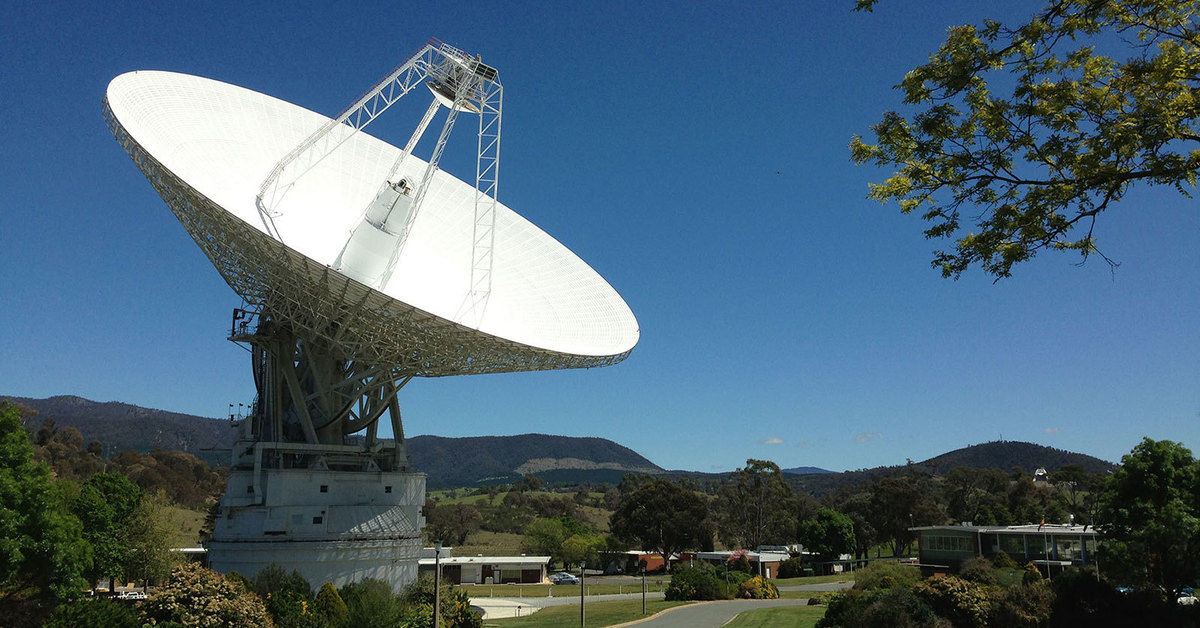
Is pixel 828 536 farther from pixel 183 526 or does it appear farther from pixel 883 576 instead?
pixel 183 526

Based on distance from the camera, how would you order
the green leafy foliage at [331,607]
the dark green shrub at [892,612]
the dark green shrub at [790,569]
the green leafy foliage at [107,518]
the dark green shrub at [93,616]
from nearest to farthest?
the dark green shrub at [93,616]
the dark green shrub at [892,612]
the green leafy foliage at [331,607]
the green leafy foliage at [107,518]
the dark green shrub at [790,569]

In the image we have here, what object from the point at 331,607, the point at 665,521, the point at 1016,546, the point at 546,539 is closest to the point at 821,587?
the point at 1016,546

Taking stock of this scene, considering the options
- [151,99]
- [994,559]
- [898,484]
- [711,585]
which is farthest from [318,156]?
[898,484]

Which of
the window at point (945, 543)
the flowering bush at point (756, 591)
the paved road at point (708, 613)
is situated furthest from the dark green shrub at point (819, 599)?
the window at point (945, 543)

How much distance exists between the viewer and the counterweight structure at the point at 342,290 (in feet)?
87.9

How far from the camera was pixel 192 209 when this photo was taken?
84.5ft

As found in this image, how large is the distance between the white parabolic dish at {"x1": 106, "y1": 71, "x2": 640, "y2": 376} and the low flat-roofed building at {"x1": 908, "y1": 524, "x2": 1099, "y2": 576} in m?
29.4

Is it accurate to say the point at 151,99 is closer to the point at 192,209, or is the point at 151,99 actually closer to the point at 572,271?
the point at 192,209

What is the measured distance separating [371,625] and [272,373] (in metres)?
13.6

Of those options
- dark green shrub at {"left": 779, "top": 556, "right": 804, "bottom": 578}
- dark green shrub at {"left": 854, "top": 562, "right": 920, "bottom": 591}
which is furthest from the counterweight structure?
dark green shrub at {"left": 779, "top": 556, "right": 804, "bottom": 578}

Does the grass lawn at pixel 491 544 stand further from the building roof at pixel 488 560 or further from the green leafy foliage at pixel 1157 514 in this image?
the green leafy foliage at pixel 1157 514

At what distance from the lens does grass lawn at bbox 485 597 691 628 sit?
1319 inches

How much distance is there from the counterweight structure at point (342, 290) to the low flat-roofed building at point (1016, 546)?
30433 millimetres

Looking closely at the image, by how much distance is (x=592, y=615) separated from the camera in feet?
122
